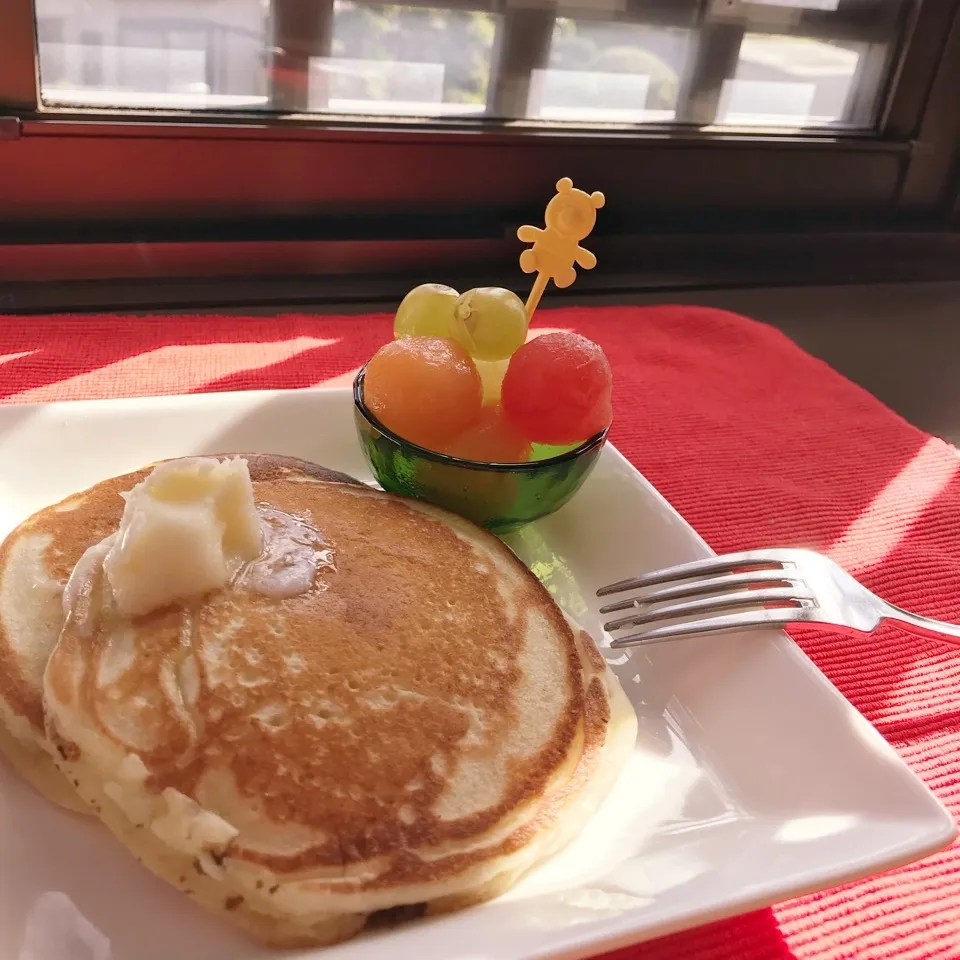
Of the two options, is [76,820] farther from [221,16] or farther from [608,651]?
[221,16]

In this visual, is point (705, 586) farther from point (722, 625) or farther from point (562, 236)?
point (562, 236)

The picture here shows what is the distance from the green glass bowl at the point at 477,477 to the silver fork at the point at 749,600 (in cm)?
14

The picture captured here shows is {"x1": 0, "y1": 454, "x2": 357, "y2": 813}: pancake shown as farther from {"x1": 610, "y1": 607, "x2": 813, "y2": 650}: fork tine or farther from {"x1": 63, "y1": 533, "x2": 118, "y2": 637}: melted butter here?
{"x1": 610, "y1": 607, "x2": 813, "y2": 650}: fork tine

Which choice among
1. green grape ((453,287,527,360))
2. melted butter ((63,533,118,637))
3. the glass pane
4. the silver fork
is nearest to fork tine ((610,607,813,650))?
the silver fork

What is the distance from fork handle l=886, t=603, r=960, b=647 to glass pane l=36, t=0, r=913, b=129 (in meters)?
1.42

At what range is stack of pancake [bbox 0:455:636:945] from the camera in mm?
666

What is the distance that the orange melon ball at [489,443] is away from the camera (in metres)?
1.06

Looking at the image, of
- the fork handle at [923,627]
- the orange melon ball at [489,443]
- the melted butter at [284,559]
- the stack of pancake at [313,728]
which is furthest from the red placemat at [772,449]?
the melted butter at [284,559]

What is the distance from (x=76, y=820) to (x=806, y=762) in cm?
62

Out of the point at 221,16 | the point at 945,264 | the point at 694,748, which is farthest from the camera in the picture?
the point at 945,264

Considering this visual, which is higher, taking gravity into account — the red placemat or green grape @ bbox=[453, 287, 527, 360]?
green grape @ bbox=[453, 287, 527, 360]

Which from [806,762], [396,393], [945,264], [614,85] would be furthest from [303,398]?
[945,264]

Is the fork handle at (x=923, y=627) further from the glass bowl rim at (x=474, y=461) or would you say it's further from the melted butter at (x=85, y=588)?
the melted butter at (x=85, y=588)

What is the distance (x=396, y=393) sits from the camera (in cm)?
105
